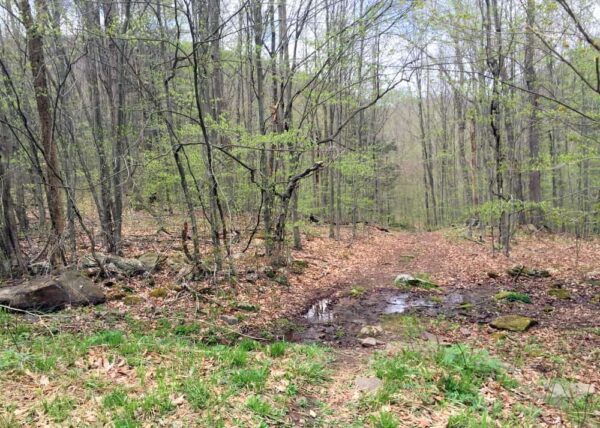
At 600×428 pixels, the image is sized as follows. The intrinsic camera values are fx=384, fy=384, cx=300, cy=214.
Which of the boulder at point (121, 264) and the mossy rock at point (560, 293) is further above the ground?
the boulder at point (121, 264)

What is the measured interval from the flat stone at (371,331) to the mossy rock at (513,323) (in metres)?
2.06

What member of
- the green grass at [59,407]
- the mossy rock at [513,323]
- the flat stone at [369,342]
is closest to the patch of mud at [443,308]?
the flat stone at [369,342]

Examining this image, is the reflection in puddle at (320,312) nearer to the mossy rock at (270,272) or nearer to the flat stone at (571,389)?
the mossy rock at (270,272)

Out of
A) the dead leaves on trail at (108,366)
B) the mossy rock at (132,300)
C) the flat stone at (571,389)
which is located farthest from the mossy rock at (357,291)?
the dead leaves on trail at (108,366)

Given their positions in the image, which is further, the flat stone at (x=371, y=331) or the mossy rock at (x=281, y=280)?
the mossy rock at (x=281, y=280)

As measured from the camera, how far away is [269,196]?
971 cm

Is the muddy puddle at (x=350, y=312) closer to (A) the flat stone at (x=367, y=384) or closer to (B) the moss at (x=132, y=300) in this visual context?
(A) the flat stone at (x=367, y=384)

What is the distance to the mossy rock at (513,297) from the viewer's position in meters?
8.16

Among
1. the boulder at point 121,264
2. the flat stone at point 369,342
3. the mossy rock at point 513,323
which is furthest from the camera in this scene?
the boulder at point 121,264

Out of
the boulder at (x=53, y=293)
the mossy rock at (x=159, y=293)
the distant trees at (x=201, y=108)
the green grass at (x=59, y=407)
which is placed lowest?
the mossy rock at (x=159, y=293)

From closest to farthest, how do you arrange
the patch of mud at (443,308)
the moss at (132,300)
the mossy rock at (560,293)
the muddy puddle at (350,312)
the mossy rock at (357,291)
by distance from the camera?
the muddy puddle at (350,312) < the patch of mud at (443,308) < the moss at (132,300) < the mossy rock at (560,293) < the mossy rock at (357,291)

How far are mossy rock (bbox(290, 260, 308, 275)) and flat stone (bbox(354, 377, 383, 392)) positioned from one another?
19.8ft

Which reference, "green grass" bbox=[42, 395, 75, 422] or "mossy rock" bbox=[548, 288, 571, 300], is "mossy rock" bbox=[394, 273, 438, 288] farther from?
"green grass" bbox=[42, 395, 75, 422]

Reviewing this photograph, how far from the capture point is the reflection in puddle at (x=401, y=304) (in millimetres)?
8156
